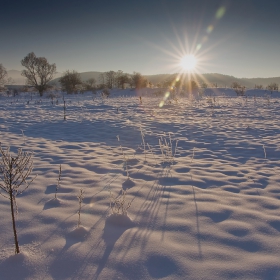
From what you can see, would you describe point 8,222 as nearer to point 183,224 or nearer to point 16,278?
point 16,278

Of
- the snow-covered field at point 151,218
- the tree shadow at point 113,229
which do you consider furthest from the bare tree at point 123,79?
the tree shadow at point 113,229

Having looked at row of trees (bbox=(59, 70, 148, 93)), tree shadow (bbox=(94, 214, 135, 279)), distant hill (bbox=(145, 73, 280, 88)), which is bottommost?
tree shadow (bbox=(94, 214, 135, 279))

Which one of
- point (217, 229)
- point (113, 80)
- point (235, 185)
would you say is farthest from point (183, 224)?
point (113, 80)

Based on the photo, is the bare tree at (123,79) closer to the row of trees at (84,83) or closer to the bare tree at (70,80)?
the row of trees at (84,83)

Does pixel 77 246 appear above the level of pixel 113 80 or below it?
below

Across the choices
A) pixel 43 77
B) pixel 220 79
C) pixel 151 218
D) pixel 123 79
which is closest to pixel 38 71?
pixel 43 77

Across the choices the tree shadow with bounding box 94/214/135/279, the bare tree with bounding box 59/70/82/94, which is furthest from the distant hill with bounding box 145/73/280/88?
the tree shadow with bounding box 94/214/135/279

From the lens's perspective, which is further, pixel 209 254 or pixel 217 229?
pixel 217 229

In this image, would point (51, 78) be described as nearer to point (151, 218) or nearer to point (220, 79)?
point (151, 218)

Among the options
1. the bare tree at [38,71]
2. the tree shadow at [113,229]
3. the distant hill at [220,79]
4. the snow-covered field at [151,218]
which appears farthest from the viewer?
the distant hill at [220,79]

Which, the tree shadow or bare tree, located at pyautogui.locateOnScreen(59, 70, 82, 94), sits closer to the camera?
the tree shadow

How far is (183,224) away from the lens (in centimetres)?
239

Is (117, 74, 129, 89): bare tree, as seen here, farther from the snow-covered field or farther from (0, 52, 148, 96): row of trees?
the snow-covered field

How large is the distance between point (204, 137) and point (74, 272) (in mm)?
5540
